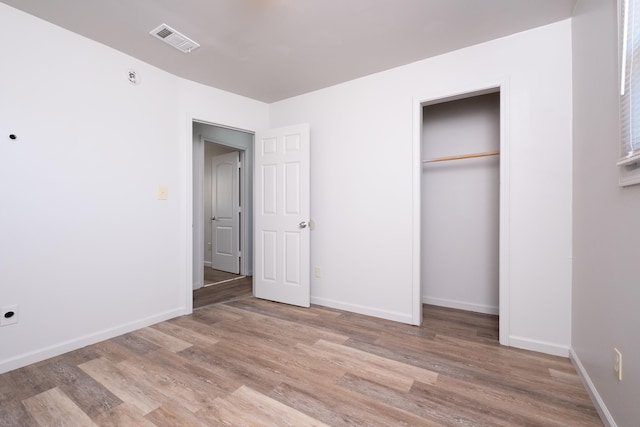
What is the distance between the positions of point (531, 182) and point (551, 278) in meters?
0.75

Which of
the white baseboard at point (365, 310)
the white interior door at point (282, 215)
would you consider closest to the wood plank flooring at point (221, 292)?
the white interior door at point (282, 215)

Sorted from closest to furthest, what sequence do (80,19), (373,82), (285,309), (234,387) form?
1. (234,387)
2. (80,19)
3. (373,82)
4. (285,309)

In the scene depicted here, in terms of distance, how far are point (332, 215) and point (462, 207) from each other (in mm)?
1483

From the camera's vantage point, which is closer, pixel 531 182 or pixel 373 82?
pixel 531 182

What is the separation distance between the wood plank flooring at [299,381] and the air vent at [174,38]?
8.22ft

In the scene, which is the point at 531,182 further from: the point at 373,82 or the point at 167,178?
the point at 167,178

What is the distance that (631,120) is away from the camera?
119cm

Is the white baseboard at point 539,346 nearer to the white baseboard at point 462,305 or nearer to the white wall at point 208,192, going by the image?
the white baseboard at point 462,305

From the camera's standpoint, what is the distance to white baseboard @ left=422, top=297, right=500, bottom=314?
9.82 ft

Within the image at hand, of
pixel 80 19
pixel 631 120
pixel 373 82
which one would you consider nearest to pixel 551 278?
pixel 631 120

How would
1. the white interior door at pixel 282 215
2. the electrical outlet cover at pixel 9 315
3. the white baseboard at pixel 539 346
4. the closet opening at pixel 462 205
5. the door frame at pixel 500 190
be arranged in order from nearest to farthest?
the electrical outlet cover at pixel 9 315 < the white baseboard at pixel 539 346 < the door frame at pixel 500 190 < the closet opening at pixel 462 205 < the white interior door at pixel 282 215

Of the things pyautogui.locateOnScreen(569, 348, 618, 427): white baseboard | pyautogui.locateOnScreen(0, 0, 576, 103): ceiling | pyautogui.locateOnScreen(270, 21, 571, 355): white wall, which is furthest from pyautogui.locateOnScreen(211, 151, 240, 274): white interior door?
pyautogui.locateOnScreen(569, 348, 618, 427): white baseboard

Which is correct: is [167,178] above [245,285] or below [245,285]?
above

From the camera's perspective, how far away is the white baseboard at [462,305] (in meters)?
2.99
